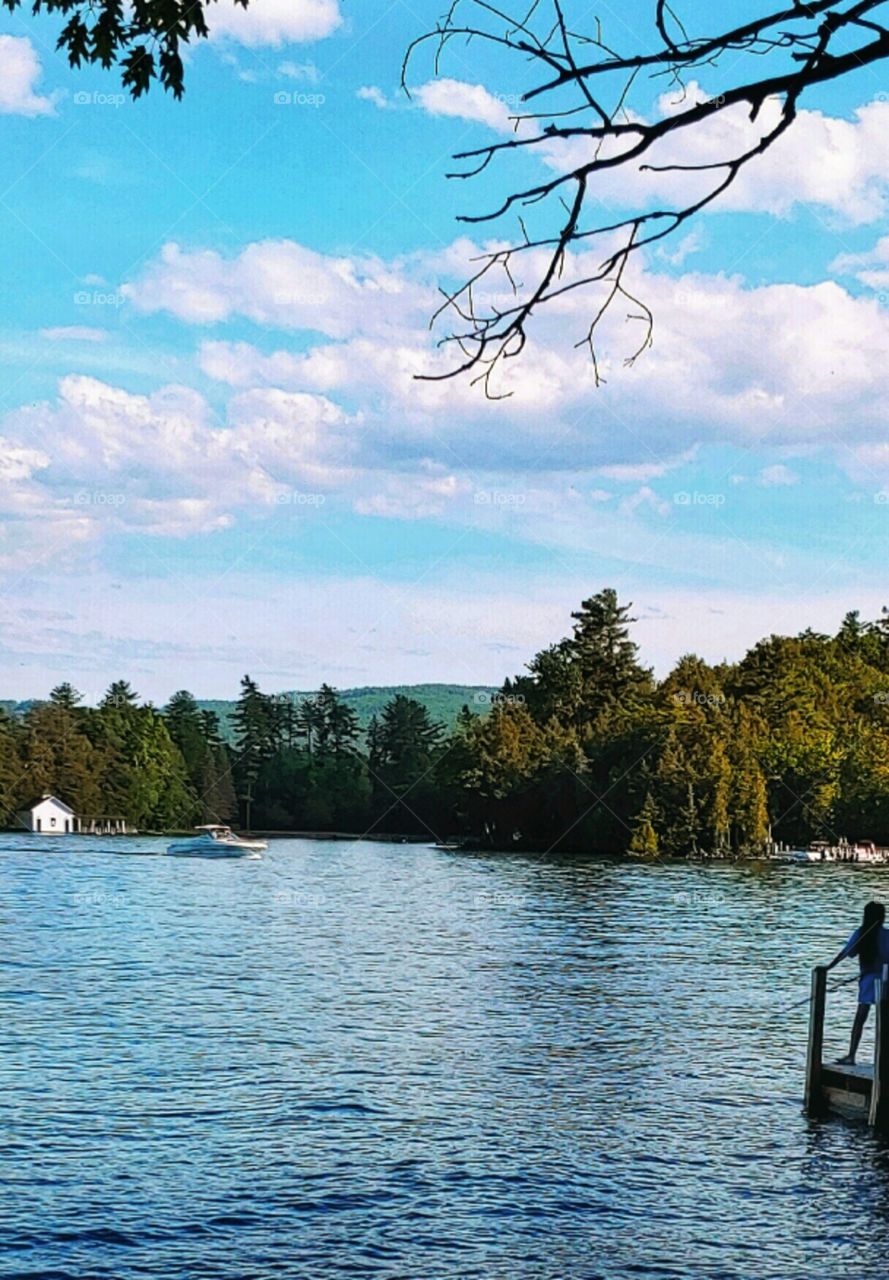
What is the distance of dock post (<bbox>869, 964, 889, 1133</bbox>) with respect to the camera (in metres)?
20.5

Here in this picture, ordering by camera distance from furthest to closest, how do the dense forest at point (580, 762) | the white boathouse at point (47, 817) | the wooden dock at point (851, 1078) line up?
the white boathouse at point (47, 817), the dense forest at point (580, 762), the wooden dock at point (851, 1078)

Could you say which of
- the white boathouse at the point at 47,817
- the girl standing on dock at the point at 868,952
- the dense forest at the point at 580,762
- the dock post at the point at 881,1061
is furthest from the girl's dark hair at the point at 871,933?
the white boathouse at the point at 47,817

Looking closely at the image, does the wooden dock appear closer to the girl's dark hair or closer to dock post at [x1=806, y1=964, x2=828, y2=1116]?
dock post at [x1=806, y1=964, x2=828, y2=1116]

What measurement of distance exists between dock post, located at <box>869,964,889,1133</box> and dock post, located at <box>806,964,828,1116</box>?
4.40 ft

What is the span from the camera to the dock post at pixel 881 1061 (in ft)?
67.4

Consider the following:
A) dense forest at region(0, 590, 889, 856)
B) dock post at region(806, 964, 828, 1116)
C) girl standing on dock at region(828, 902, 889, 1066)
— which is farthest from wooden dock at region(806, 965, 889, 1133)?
dense forest at region(0, 590, 889, 856)

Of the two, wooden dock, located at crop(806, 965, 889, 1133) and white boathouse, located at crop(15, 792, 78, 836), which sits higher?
wooden dock, located at crop(806, 965, 889, 1133)

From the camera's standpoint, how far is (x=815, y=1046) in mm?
22938

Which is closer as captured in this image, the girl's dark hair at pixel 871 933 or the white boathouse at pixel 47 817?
the girl's dark hair at pixel 871 933

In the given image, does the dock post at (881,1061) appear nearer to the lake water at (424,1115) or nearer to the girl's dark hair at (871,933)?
the lake water at (424,1115)

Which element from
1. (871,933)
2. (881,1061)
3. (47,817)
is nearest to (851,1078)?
(881,1061)

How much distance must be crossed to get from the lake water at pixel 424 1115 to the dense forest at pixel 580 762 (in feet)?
243

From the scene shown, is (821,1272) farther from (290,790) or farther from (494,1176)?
(290,790)

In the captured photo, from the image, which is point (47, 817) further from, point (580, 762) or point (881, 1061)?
point (881, 1061)
